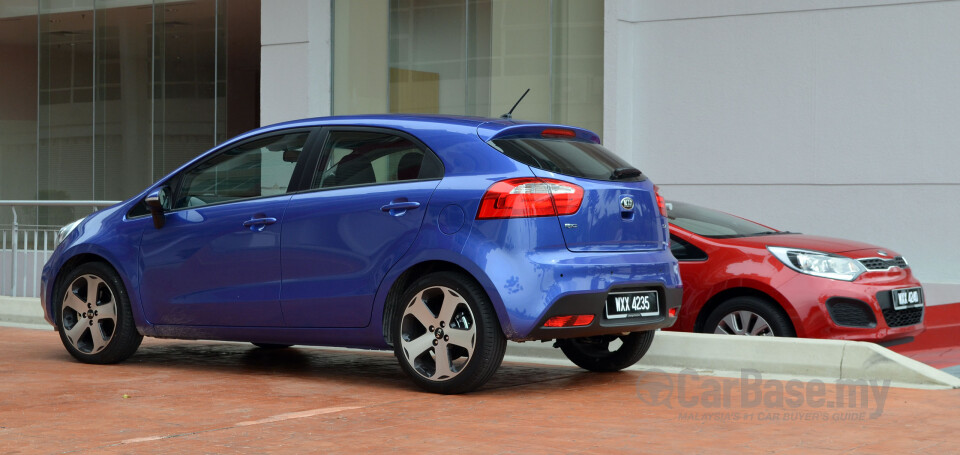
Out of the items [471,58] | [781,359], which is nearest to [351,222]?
[781,359]

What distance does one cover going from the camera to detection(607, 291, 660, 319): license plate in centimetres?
696

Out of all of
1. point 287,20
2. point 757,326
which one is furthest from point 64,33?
point 757,326

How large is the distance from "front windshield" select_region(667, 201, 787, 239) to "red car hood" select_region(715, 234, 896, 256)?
244 mm

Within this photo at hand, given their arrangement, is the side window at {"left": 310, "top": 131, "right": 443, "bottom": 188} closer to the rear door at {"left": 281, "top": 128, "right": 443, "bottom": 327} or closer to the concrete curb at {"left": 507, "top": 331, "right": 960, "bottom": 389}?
the rear door at {"left": 281, "top": 128, "right": 443, "bottom": 327}

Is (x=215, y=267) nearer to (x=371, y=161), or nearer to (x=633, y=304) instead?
(x=371, y=161)

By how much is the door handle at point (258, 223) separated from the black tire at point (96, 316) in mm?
1222

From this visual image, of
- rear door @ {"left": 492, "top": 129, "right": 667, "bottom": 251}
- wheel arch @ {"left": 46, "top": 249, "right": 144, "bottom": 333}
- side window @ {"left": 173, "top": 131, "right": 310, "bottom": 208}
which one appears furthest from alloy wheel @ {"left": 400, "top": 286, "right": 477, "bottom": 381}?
wheel arch @ {"left": 46, "top": 249, "right": 144, "bottom": 333}

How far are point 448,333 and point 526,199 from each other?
88cm

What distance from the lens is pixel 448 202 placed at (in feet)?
22.7

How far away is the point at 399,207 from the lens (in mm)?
7102

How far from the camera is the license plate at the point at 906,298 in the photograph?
28.7 ft

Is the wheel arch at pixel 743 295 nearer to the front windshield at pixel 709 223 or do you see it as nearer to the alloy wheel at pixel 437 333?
the front windshield at pixel 709 223

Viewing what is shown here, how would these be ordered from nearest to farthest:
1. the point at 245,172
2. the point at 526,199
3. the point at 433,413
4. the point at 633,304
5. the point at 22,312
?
the point at 433,413, the point at 526,199, the point at 633,304, the point at 245,172, the point at 22,312

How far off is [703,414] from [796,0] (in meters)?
8.89
